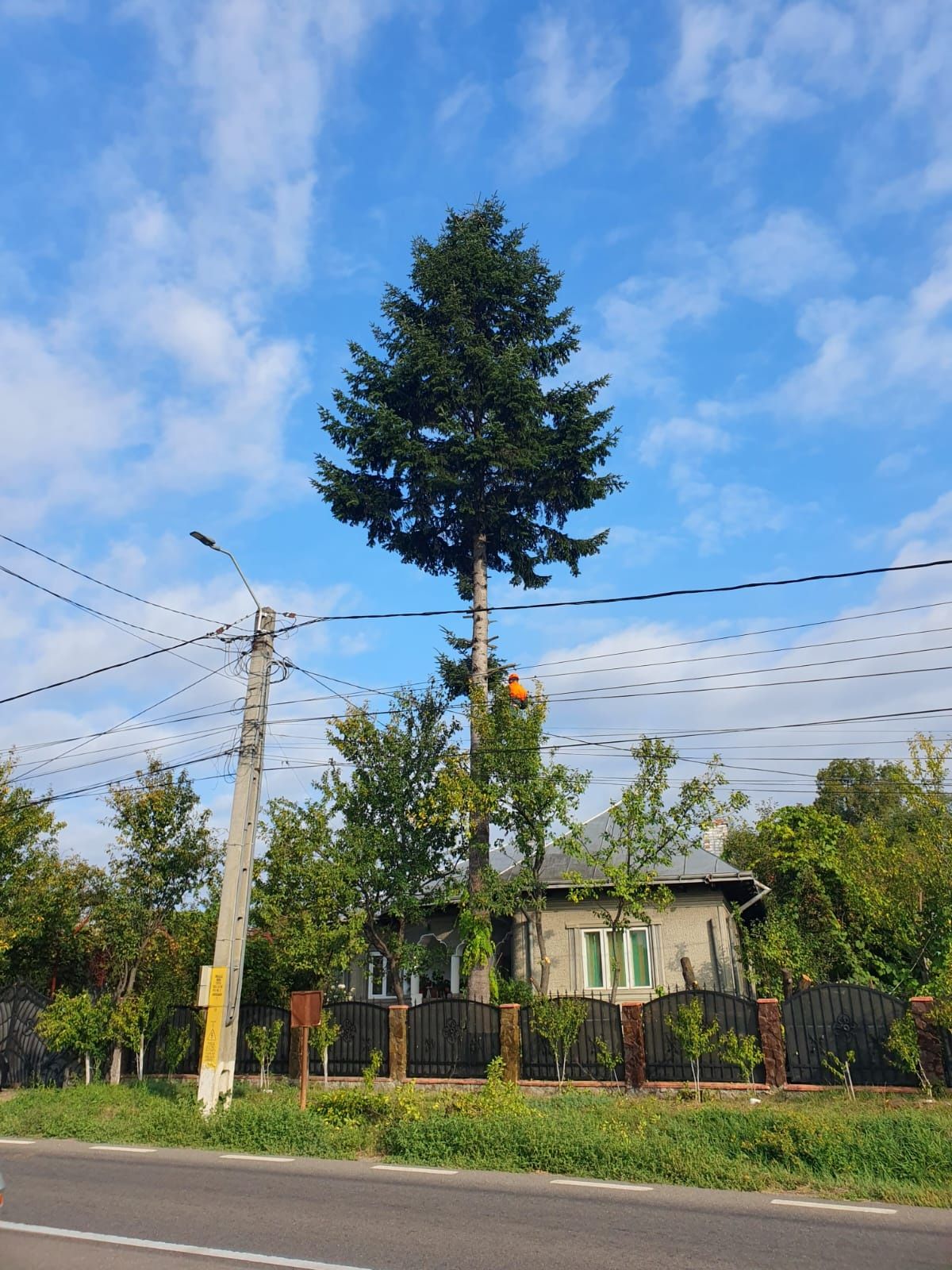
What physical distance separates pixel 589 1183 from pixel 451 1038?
8.13 m

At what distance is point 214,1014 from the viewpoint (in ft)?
45.3

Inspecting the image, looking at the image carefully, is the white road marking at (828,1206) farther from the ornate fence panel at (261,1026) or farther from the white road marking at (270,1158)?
the ornate fence panel at (261,1026)

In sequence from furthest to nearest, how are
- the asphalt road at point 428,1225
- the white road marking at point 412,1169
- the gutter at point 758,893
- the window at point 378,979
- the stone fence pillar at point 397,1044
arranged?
the window at point 378,979 < the gutter at point 758,893 < the stone fence pillar at point 397,1044 < the white road marking at point 412,1169 < the asphalt road at point 428,1225

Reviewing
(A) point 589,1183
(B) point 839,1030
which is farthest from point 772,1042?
(A) point 589,1183

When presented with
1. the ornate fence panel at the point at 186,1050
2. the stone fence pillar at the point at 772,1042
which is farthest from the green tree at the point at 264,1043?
the stone fence pillar at the point at 772,1042

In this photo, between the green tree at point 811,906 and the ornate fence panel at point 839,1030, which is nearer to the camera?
the ornate fence panel at point 839,1030

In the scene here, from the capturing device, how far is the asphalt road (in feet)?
22.8

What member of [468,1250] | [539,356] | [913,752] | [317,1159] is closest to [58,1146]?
[317,1159]

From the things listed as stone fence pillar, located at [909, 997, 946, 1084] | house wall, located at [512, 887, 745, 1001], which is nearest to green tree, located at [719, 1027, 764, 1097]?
stone fence pillar, located at [909, 997, 946, 1084]

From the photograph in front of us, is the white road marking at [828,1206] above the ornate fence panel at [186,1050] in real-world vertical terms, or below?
below

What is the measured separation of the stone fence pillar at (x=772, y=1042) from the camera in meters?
15.4

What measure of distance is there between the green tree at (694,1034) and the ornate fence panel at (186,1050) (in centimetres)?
971

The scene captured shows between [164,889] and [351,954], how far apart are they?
4.30 metres

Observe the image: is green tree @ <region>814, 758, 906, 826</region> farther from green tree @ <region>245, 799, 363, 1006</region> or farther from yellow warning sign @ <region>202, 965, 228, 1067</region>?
yellow warning sign @ <region>202, 965, 228, 1067</region>
